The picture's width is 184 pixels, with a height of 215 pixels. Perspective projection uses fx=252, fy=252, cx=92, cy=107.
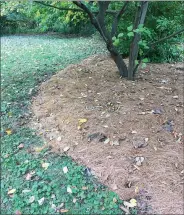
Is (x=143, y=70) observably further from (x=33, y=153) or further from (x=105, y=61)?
(x=33, y=153)

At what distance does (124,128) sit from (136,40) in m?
1.77

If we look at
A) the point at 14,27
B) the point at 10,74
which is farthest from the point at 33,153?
the point at 14,27

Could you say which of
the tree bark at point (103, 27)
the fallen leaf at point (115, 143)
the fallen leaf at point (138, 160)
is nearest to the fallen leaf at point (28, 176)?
the fallen leaf at point (115, 143)

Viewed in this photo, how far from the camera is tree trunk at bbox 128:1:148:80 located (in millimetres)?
3840

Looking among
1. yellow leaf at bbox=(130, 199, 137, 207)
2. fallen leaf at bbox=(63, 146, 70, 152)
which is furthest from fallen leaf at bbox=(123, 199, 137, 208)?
fallen leaf at bbox=(63, 146, 70, 152)

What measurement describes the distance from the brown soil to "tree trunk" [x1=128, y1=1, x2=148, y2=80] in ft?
0.77

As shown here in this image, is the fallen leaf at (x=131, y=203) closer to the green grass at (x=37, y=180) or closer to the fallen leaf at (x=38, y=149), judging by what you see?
the green grass at (x=37, y=180)

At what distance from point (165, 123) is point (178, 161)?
2.01 feet

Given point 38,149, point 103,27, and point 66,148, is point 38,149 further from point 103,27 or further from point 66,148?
point 103,27

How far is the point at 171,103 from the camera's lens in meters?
3.44

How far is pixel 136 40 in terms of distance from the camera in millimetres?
4051

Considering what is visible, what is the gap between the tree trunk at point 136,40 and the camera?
12.6ft

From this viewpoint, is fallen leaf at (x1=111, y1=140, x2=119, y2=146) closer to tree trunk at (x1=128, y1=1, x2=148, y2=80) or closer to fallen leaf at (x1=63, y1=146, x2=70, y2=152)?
fallen leaf at (x1=63, y1=146, x2=70, y2=152)

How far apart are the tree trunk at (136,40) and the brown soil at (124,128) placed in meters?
0.24
